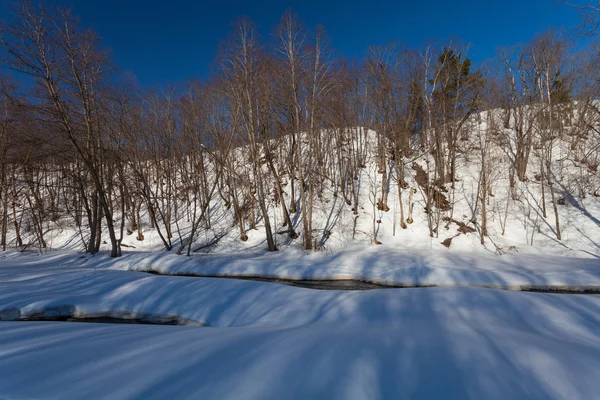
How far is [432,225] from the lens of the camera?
1795 centimetres

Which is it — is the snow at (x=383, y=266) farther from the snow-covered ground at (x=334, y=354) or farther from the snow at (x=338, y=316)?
the snow-covered ground at (x=334, y=354)

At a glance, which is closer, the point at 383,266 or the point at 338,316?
the point at 338,316

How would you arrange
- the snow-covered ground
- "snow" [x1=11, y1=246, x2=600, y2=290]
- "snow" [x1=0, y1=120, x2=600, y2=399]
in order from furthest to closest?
"snow" [x1=11, y1=246, x2=600, y2=290], "snow" [x1=0, y1=120, x2=600, y2=399], the snow-covered ground

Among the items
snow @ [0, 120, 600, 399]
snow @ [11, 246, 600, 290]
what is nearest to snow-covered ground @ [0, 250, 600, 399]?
snow @ [0, 120, 600, 399]

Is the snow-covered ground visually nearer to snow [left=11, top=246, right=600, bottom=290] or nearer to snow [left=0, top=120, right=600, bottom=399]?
snow [left=0, top=120, right=600, bottom=399]

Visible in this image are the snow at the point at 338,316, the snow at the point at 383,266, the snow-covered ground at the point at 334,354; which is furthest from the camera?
the snow at the point at 383,266

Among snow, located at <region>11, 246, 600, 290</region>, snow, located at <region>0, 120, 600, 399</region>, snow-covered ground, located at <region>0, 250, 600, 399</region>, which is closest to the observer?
snow-covered ground, located at <region>0, 250, 600, 399</region>

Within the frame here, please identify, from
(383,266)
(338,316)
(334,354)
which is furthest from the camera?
(383,266)

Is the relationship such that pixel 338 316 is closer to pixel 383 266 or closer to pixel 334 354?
pixel 334 354

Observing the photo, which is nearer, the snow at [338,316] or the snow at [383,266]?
the snow at [338,316]

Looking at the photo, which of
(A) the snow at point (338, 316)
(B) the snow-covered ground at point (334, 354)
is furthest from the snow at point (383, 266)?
(B) the snow-covered ground at point (334, 354)

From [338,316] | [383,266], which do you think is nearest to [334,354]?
[338,316]

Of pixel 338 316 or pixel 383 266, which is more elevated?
pixel 338 316

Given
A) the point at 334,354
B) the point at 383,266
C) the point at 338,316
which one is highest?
the point at 334,354
